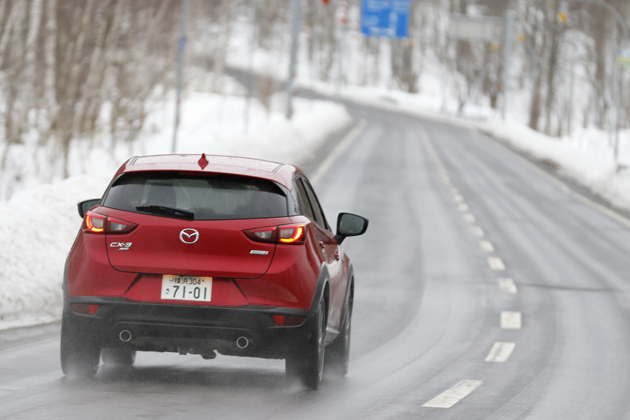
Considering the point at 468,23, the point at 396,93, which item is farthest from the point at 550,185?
the point at 396,93

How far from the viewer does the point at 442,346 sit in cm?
906

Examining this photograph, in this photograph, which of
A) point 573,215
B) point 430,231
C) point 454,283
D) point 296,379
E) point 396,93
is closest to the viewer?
point 296,379

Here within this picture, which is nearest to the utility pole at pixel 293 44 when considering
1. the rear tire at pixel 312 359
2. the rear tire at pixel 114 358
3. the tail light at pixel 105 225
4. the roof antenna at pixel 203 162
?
the rear tire at pixel 114 358

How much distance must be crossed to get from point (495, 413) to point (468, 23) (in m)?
64.7

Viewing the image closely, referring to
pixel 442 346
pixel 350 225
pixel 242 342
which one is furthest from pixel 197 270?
pixel 442 346

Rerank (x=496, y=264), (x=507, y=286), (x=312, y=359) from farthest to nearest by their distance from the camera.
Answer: (x=496, y=264), (x=507, y=286), (x=312, y=359)

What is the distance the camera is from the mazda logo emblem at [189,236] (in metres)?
6.01

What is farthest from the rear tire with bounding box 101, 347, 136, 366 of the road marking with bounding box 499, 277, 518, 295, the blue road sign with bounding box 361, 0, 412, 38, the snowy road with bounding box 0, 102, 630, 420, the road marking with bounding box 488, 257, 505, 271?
the blue road sign with bounding box 361, 0, 412, 38

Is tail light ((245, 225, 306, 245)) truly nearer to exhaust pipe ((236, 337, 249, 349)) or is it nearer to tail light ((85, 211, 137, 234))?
exhaust pipe ((236, 337, 249, 349))

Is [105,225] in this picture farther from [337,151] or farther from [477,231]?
[337,151]

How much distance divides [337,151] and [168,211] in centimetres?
3080

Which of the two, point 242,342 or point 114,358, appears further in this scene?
point 114,358

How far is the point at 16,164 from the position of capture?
2683 cm

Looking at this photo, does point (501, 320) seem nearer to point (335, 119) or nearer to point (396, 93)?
point (335, 119)
